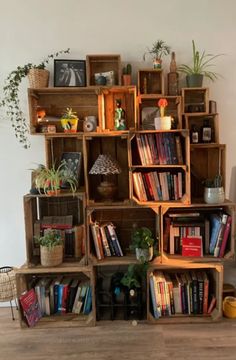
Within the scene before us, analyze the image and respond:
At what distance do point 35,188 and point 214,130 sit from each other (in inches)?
57.7

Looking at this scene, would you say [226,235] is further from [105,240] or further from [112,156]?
[112,156]

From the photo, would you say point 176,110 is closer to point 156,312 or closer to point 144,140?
point 144,140

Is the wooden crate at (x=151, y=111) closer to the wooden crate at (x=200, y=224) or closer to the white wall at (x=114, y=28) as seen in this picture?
the white wall at (x=114, y=28)

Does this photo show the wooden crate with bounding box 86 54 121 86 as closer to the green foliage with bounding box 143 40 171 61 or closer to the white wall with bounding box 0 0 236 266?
the white wall with bounding box 0 0 236 266

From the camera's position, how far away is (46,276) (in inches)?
102

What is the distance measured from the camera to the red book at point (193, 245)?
234 cm

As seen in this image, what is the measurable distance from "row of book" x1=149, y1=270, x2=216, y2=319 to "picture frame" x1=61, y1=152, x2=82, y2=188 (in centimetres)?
97

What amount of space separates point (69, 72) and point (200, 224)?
5.15ft

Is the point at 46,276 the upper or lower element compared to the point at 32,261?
lower

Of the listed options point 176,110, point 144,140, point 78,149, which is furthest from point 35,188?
point 176,110

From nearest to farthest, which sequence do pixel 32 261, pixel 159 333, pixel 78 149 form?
pixel 159 333
pixel 32 261
pixel 78 149

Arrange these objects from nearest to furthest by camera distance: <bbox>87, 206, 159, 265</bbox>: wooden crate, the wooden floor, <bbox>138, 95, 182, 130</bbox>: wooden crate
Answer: the wooden floor, <bbox>138, 95, 182, 130</bbox>: wooden crate, <bbox>87, 206, 159, 265</bbox>: wooden crate

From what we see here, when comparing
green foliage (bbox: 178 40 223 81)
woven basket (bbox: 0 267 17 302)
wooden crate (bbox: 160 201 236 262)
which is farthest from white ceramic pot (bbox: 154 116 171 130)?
woven basket (bbox: 0 267 17 302)

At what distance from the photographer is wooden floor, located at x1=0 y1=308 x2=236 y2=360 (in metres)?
1.97
